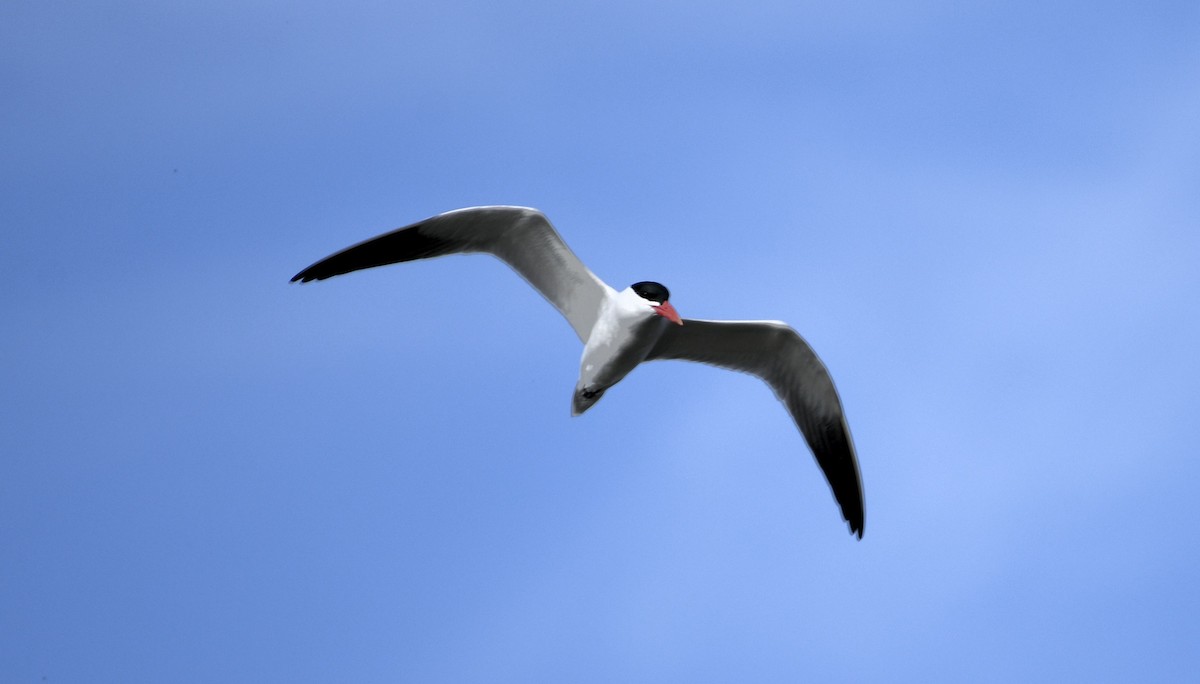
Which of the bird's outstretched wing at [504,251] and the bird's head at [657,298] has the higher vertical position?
the bird's outstretched wing at [504,251]

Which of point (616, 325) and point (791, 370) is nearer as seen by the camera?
point (616, 325)

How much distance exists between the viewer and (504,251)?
16047 millimetres

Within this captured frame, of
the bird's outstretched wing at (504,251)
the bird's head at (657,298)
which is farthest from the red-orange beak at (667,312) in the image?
the bird's outstretched wing at (504,251)

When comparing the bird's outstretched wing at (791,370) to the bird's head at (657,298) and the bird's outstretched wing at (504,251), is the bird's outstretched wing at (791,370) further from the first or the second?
the bird's outstretched wing at (504,251)

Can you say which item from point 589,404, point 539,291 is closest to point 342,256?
point 539,291

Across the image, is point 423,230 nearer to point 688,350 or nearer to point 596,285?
point 596,285

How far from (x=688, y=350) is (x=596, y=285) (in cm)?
141

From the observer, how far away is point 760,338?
16344 mm

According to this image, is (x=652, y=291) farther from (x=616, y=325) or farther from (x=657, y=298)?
(x=616, y=325)

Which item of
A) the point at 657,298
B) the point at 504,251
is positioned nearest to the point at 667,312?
the point at 657,298

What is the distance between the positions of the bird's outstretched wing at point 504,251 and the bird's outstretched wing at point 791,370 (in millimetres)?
1030

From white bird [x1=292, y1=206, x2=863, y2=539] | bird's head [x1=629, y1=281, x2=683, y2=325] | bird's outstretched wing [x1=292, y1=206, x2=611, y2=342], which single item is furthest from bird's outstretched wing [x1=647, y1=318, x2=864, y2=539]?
bird's outstretched wing [x1=292, y1=206, x2=611, y2=342]

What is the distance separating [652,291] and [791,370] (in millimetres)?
2141

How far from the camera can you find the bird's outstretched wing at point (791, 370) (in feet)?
53.2
